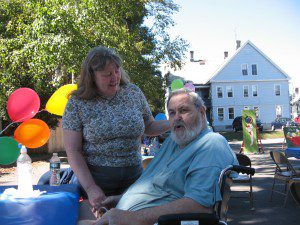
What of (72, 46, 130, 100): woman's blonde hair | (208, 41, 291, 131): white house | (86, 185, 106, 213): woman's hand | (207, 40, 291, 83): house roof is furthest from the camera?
(208, 41, 291, 131): white house

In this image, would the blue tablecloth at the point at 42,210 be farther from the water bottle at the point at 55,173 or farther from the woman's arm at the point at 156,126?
the woman's arm at the point at 156,126

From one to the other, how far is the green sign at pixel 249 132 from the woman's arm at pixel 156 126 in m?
14.6

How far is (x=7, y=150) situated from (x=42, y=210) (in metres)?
2.28

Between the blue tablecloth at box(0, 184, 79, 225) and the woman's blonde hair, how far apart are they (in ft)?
2.49

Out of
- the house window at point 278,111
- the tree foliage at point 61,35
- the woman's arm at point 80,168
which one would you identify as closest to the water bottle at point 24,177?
the woman's arm at point 80,168

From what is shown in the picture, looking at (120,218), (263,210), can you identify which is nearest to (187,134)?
(120,218)

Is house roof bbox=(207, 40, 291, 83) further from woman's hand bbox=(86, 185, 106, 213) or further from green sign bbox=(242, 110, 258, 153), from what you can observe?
woman's hand bbox=(86, 185, 106, 213)

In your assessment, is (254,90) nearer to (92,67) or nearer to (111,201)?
(92,67)

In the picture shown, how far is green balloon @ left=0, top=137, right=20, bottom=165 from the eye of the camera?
478 cm

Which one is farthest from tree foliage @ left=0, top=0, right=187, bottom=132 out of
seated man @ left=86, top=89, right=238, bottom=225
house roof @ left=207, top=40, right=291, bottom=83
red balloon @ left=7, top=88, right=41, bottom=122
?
house roof @ left=207, top=40, right=291, bottom=83

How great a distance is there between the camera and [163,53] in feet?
91.2

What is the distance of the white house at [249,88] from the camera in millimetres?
44750

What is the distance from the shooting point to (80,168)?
280 centimetres

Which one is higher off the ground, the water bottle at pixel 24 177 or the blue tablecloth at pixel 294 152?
the water bottle at pixel 24 177
